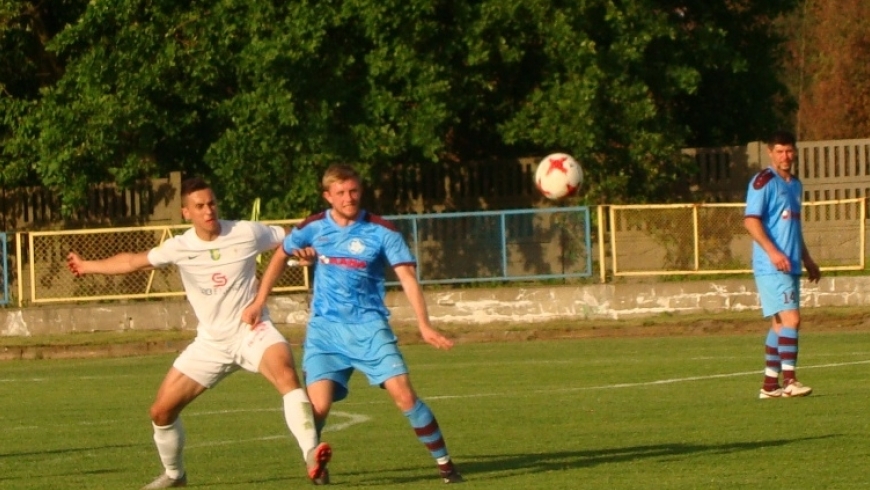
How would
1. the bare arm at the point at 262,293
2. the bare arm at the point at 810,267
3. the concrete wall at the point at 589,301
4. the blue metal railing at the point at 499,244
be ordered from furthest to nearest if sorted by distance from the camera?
the blue metal railing at the point at 499,244 → the concrete wall at the point at 589,301 → the bare arm at the point at 810,267 → the bare arm at the point at 262,293

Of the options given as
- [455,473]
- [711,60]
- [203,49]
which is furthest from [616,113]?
[455,473]

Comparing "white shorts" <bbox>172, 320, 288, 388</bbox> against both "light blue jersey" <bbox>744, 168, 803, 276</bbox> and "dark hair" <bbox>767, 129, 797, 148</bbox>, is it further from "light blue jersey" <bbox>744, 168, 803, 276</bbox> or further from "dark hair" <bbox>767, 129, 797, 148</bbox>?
"dark hair" <bbox>767, 129, 797, 148</bbox>

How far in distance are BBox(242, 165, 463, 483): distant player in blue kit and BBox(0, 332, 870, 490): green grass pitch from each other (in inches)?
18.9

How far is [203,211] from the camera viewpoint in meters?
9.64

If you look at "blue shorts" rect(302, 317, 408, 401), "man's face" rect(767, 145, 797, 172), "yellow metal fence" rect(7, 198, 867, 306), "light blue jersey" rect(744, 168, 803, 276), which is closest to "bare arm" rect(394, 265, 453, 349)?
"blue shorts" rect(302, 317, 408, 401)

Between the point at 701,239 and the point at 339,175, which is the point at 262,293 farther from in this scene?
the point at 701,239

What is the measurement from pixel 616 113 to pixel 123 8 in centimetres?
809

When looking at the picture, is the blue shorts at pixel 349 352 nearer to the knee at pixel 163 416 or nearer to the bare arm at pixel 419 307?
the bare arm at pixel 419 307

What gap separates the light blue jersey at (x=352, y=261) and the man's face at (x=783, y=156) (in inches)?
189

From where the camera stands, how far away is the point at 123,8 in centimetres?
2630

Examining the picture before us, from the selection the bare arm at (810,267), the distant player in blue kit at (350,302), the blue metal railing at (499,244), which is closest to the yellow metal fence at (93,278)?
the blue metal railing at (499,244)

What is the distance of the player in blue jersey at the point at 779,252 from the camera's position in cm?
1326

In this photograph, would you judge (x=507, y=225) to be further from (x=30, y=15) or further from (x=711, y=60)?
(x=30, y=15)

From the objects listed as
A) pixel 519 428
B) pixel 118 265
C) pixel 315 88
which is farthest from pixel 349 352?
pixel 315 88
